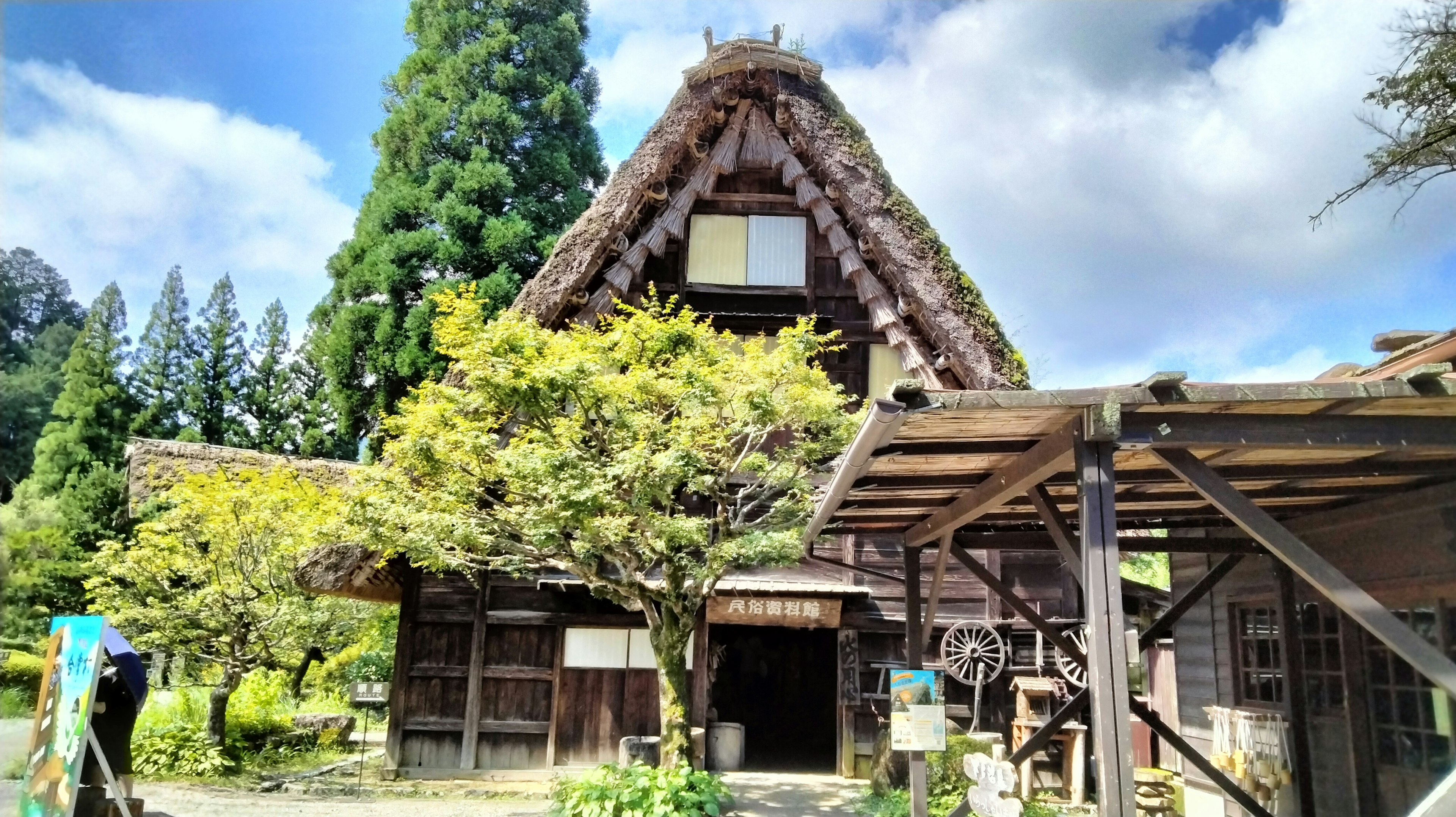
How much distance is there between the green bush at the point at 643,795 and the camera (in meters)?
8.34

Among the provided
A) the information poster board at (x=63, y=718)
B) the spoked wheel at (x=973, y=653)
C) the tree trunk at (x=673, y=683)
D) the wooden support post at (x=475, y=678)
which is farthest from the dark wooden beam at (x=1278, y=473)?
the wooden support post at (x=475, y=678)

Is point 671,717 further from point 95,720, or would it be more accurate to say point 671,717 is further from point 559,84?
point 559,84

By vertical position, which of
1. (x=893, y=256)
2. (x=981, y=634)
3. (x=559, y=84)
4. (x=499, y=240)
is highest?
(x=559, y=84)

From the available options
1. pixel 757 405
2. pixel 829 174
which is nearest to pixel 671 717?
pixel 757 405

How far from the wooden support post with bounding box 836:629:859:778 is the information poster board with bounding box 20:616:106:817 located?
8219 mm

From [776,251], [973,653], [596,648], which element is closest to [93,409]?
[596,648]

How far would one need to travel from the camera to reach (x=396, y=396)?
2048cm

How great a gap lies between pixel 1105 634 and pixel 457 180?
19.0 m

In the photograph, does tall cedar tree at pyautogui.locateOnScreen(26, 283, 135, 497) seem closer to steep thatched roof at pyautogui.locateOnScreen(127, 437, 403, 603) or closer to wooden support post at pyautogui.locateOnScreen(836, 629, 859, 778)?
steep thatched roof at pyautogui.locateOnScreen(127, 437, 403, 603)

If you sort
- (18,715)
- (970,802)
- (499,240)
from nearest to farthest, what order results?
(970,802)
(18,715)
(499,240)

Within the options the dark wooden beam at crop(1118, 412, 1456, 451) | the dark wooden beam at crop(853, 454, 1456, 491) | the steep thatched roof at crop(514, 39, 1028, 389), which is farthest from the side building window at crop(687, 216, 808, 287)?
the dark wooden beam at crop(1118, 412, 1456, 451)

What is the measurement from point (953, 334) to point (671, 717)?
593 centimetres

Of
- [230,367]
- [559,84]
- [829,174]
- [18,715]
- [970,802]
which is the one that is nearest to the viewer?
[970,802]

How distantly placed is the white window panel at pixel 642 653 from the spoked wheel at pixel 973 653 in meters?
3.30
